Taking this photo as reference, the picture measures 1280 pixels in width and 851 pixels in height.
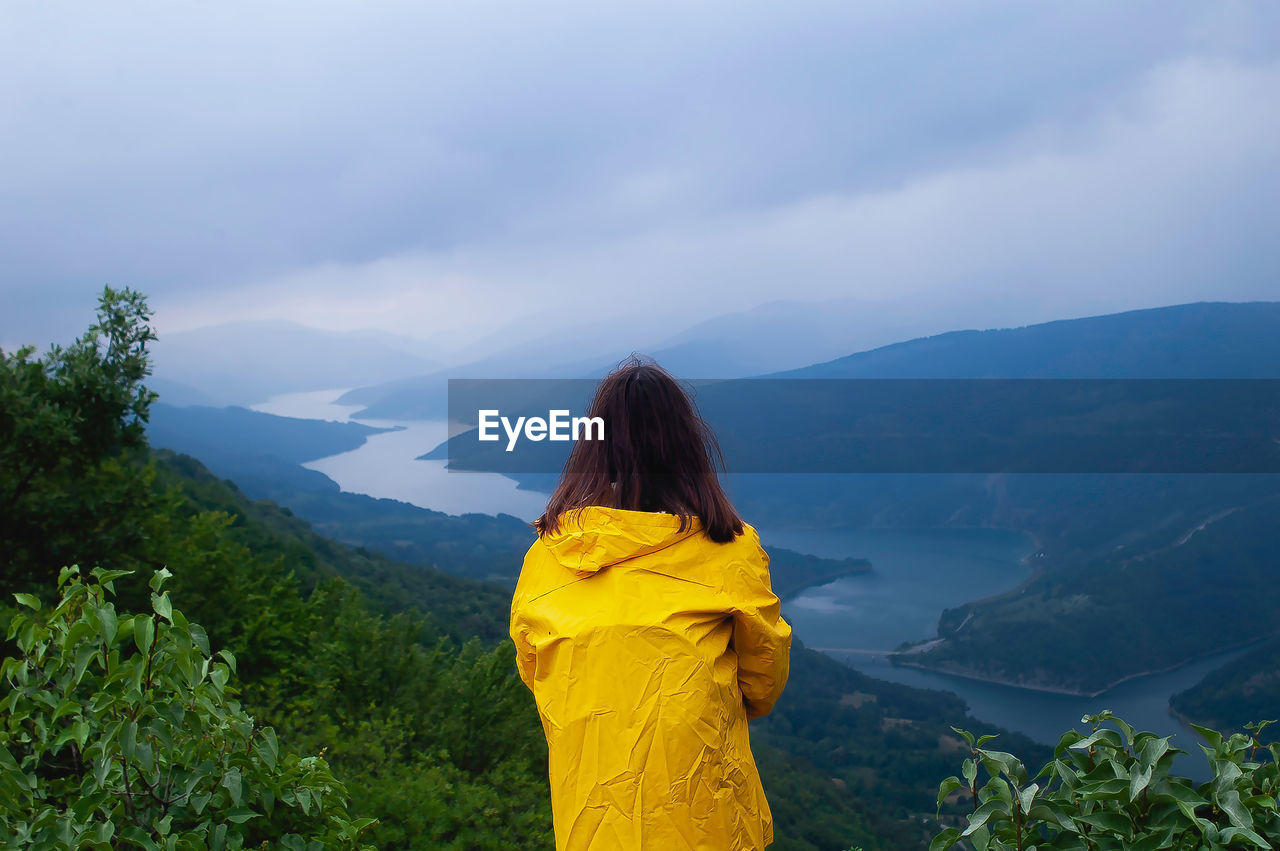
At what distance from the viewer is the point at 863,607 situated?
1980 inches

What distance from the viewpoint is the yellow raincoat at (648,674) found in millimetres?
1595

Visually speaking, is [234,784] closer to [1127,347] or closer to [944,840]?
[944,840]

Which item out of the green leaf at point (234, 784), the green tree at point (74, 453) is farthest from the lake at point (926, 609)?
the green leaf at point (234, 784)

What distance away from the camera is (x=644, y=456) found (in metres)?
1.94

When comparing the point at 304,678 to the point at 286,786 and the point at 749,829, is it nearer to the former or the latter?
the point at 286,786

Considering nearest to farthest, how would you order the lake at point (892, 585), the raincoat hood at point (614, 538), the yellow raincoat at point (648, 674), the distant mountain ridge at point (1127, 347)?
the yellow raincoat at point (648, 674)
the raincoat hood at point (614, 538)
the lake at point (892, 585)
the distant mountain ridge at point (1127, 347)

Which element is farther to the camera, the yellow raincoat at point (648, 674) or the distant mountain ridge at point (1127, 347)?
the distant mountain ridge at point (1127, 347)

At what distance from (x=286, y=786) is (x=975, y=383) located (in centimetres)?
6495

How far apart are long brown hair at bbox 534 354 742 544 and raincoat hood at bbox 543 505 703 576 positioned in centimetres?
11

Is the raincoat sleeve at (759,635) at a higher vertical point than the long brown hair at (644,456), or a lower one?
lower

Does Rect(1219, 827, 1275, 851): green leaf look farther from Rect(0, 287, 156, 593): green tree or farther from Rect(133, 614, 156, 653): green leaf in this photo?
Rect(0, 287, 156, 593): green tree

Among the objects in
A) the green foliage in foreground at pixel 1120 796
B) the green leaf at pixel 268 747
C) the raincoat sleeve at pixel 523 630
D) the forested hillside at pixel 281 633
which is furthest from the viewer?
the forested hillside at pixel 281 633

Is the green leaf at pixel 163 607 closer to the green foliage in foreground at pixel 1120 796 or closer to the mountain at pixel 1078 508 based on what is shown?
the green foliage in foreground at pixel 1120 796

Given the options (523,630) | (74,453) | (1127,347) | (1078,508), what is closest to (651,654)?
(523,630)
